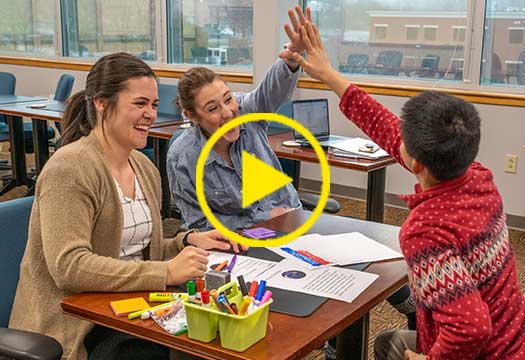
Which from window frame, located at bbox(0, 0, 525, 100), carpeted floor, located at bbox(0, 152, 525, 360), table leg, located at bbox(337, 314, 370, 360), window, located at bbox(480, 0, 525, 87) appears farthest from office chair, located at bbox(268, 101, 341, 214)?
window, located at bbox(480, 0, 525, 87)

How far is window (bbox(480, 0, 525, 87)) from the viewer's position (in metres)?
4.64

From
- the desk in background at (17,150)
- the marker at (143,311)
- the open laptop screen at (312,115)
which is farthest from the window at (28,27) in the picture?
the marker at (143,311)

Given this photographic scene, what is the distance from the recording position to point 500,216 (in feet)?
4.61

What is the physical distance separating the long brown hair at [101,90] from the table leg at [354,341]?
93cm

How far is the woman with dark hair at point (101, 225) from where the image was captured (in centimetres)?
158

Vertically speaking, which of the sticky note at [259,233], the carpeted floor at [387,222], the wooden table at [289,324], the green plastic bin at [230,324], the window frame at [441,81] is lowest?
the carpeted floor at [387,222]

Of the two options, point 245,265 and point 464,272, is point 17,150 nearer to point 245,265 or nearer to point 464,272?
point 245,265

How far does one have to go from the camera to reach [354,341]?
1.94 metres

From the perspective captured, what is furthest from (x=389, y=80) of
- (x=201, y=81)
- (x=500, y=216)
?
(x=500, y=216)

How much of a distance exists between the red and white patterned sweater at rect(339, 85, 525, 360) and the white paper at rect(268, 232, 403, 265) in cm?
39

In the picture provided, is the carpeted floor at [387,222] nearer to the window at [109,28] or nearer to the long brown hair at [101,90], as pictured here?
the long brown hair at [101,90]

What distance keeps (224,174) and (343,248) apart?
0.65 metres

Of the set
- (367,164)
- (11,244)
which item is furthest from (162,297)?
(367,164)

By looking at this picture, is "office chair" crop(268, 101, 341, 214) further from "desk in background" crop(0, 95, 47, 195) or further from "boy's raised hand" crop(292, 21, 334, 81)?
"desk in background" crop(0, 95, 47, 195)
